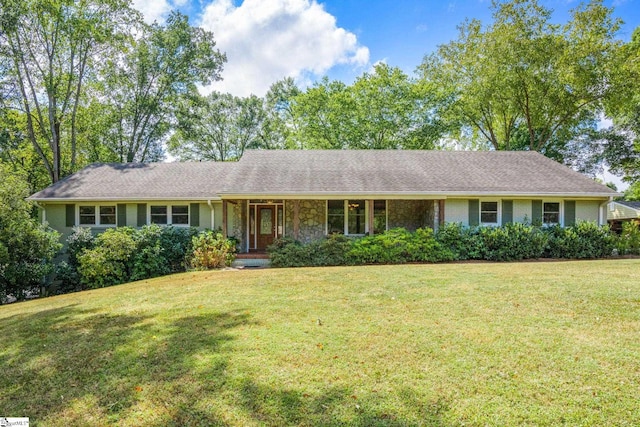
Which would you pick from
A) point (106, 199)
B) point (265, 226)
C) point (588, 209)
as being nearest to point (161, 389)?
point (265, 226)

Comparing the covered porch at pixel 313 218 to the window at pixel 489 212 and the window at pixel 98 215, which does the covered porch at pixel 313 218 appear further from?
the window at pixel 98 215

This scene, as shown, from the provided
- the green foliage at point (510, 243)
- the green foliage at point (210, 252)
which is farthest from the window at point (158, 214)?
the green foliage at point (510, 243)

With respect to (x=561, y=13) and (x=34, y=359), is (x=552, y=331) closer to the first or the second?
(x=34, y=359)

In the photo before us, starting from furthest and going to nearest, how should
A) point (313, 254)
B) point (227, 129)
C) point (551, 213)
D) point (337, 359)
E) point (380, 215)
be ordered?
point (227, 129) → point (380, 215) → point (551, 213) → point (313, 254) → point (337, 359)

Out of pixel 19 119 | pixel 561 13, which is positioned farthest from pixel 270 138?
pixel 561 13

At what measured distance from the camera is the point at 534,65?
20.3 metres

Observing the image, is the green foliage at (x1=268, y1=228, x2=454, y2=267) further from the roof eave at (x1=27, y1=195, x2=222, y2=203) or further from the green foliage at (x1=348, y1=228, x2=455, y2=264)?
the roof eave at (x1=27, y1=195, x2=222, y2=203)

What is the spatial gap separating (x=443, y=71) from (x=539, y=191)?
15.2m

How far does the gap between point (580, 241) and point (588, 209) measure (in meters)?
2.11

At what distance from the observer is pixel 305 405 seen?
296 cm

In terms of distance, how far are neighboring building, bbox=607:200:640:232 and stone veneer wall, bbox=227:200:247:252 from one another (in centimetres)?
2355

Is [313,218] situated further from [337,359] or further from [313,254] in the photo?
[337,359]

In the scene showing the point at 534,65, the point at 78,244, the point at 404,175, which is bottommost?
the point at 78,244

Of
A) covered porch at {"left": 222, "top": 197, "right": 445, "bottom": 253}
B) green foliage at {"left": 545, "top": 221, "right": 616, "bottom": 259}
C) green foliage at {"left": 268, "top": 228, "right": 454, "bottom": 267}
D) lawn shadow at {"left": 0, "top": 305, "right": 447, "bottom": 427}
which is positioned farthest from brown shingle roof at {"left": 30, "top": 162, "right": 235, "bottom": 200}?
green foliage at {"left": 545, "top": 221, "right": 616, "bottom": 259}
